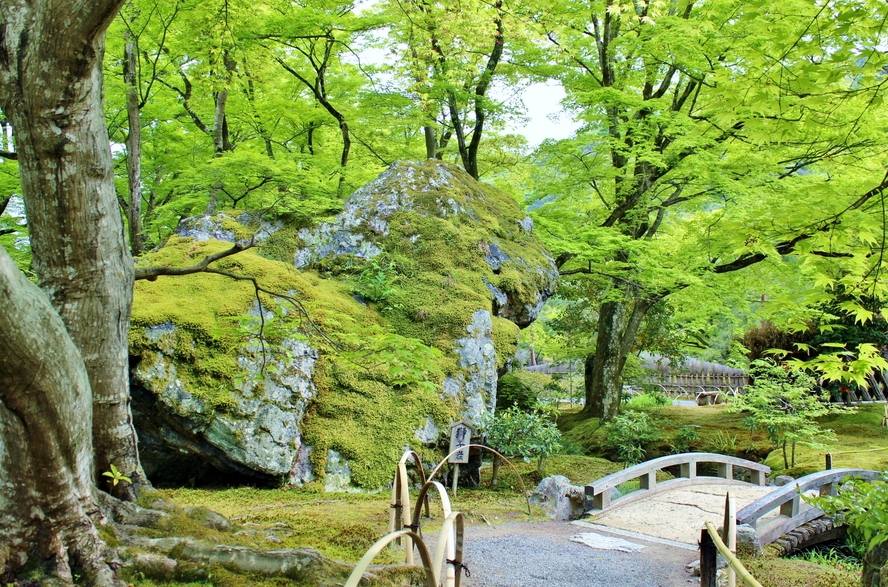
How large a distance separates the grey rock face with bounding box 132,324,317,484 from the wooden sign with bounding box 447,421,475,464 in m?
1.71

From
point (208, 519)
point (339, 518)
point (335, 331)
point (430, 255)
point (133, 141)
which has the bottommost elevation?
point (339, 518)

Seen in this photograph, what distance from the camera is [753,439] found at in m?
12.2

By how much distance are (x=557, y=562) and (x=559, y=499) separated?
1.84 meters

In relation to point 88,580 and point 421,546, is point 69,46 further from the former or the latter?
point 421,546

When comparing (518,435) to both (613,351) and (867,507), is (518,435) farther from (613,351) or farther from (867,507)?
(613,351)

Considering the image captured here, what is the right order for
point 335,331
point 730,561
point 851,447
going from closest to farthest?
1. point 730,561
2. point 335,331
3. point 851,447

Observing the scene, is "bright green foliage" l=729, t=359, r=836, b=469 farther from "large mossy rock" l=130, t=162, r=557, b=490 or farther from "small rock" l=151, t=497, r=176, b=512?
"small rock" l=151, t=497, r=176, b=512

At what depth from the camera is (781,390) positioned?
10.4 meters

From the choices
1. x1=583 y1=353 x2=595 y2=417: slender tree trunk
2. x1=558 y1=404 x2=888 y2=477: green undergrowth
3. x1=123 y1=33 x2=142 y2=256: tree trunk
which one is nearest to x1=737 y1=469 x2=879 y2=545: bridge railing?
x1=558 y1=404 x2=888 y2=477: green undergrowth

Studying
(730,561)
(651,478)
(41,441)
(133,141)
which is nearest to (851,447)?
(651,478)

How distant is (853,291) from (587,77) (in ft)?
31.1

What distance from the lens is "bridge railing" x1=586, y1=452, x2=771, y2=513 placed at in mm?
7246

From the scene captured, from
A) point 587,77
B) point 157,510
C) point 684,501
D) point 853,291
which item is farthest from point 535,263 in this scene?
point 157,510

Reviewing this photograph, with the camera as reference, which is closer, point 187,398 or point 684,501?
point 187,398
